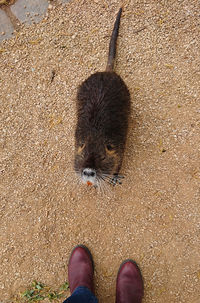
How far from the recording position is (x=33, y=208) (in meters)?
3.09

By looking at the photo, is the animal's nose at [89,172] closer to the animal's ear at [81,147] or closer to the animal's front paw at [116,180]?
the animal's ear at [81,147]

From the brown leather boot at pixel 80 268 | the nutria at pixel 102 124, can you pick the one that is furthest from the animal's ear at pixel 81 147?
the brown leather boot at pixel 80 268

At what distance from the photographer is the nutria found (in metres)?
2.46

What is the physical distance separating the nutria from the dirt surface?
40 cm

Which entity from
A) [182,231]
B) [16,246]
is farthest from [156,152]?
[16,246]

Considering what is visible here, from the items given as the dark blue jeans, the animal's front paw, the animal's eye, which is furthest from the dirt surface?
the animal's eye

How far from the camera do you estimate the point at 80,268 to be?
287 cm

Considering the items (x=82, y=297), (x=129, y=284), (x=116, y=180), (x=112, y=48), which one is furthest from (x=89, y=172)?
(x=112, y=48)

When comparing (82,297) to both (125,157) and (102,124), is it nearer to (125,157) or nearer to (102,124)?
(125,157)

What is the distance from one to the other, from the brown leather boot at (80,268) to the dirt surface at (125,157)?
91 millimetres

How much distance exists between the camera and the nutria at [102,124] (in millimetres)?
2463

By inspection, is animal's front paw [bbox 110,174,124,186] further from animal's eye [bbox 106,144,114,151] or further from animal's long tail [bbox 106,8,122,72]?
animal's long tail [bbox 106,8,122,72]

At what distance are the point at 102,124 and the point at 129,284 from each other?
1.87 metres

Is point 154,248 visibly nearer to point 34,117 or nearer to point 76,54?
point 34,117
